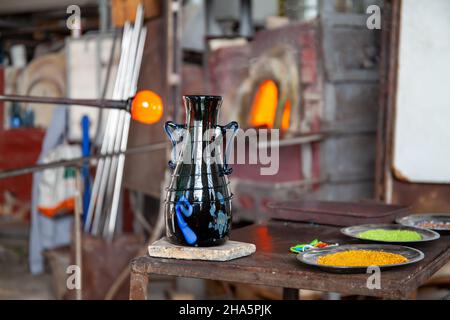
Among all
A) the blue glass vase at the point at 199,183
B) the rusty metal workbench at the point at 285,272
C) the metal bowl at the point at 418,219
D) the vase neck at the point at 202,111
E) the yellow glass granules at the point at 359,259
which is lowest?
the rusty metal workbench at the point at 285,272

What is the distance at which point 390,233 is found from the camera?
2035 millimetres

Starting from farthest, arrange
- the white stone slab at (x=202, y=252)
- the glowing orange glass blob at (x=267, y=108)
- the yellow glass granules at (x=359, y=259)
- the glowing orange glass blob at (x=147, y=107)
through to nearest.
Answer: the glowing orange glass blob at (x=267, y=108), the glowing orange glass blob at (x=147, y=107), the white stone slab at (x=202, y=252), the yellow glass granules at (x=359, y=259)

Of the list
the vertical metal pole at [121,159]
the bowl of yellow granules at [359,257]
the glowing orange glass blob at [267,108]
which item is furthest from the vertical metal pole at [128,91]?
the bowl of yellow granules at [359,257]

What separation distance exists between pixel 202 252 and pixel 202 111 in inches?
15.1

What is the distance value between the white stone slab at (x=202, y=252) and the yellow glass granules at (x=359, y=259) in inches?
8.9

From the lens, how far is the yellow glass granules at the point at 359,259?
1.64 metres

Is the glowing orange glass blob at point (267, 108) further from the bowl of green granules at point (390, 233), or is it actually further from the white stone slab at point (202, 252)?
the white stone slab at point (202, 252)

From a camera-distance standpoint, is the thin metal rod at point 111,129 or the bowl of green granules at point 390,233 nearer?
the bowl of green granules at point 390,233

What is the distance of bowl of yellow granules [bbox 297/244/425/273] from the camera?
1.60m

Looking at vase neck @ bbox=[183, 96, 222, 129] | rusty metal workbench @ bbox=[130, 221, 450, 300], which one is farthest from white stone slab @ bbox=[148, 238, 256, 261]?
vase neck @ bbox=[183, 96, 222, 129]

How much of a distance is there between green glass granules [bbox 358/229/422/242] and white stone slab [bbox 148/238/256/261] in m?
0.41

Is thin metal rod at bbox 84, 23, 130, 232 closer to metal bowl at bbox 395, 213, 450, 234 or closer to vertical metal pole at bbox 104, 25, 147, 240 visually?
vertical metal pole at bbox 104, 25, 147, 240

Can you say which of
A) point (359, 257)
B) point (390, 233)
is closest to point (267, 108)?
point (390, 233)

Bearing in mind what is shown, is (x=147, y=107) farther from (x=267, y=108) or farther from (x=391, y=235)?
(x=267, y=108)
